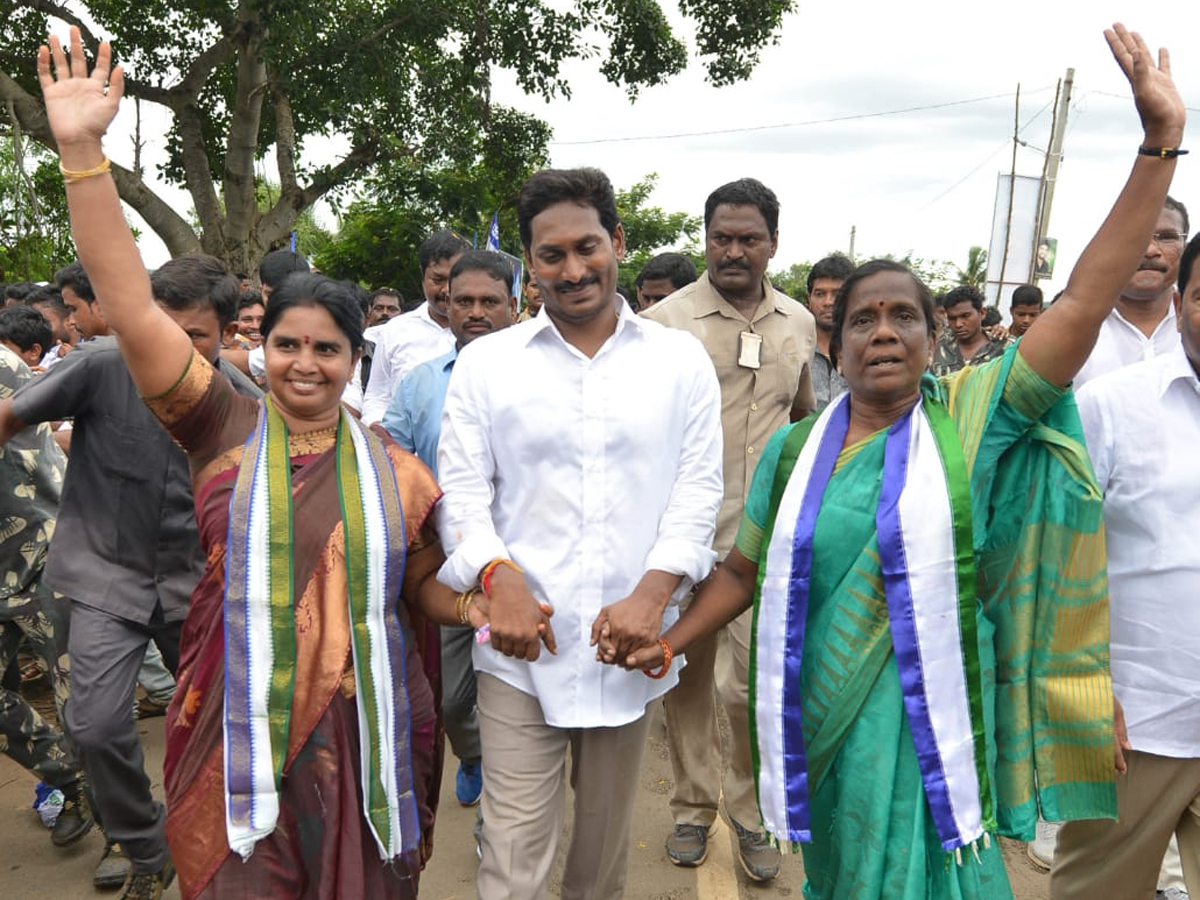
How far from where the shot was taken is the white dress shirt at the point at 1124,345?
143 inches

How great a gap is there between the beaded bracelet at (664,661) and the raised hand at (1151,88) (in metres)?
1.51

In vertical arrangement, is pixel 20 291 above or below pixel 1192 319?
above

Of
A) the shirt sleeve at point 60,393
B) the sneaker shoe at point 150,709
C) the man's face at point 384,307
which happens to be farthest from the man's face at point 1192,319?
the man's face at point 384,307

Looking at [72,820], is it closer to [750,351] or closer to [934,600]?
[750,351]

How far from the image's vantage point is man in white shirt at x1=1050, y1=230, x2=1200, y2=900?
7.54 ft

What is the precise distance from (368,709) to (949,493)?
4.53 feet

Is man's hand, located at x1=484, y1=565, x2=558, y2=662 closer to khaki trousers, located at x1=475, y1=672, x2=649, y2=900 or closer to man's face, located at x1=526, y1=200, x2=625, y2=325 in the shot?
khaki trousers, located at x1=475, y1=672, x2=649, y2=900

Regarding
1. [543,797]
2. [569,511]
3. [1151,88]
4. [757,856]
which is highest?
[1151,88]

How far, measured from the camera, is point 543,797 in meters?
2.43

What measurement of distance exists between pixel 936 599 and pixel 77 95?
2.13 m

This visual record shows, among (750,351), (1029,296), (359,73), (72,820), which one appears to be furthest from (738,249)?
(359,73)

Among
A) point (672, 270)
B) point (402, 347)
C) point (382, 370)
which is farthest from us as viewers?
point (672, 270)

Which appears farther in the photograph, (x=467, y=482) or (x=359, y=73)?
(x=359, y=73)

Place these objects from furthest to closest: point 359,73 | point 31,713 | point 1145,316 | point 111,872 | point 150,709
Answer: point 359,73 → point 150,709 → point 1145,316 → point 31,713 → point 111,872
